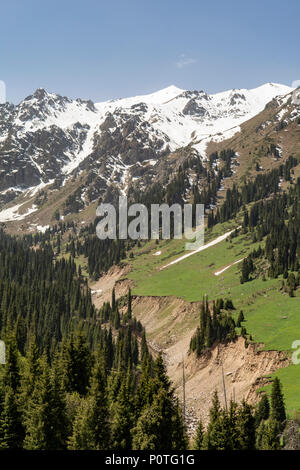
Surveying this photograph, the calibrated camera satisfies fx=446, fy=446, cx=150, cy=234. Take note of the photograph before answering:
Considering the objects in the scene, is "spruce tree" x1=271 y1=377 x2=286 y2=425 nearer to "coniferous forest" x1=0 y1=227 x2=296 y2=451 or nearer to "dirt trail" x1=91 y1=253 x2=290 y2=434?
"coniferous forest" x1=0 y1=227 x2=296 y2=451

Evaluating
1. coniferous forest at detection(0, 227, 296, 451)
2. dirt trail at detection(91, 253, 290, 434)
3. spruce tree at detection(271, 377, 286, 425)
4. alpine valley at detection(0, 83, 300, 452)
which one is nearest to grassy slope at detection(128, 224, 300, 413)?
alpine valley at detection(0, 83, 300, 452)

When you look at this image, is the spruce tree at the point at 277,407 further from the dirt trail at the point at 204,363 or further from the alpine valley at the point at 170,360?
the dirt trail at the point at 204,363

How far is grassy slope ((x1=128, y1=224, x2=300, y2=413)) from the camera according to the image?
306ft

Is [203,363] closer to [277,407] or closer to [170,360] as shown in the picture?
[170,360]

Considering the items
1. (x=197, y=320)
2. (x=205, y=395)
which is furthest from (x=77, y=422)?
(x=197, y=320)

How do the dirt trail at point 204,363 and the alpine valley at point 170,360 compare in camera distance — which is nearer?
the alpine valley at point 170,360

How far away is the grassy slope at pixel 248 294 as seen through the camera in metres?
93.1

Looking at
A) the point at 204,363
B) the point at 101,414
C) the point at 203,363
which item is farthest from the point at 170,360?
the point at 101,414

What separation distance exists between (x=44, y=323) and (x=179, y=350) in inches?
1829

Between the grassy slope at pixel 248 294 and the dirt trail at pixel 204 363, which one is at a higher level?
the grassy slope at pixel 248 294

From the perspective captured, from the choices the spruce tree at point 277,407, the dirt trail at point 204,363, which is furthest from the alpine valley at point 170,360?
the dirt trail at point 204,363

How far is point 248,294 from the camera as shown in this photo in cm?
13312
